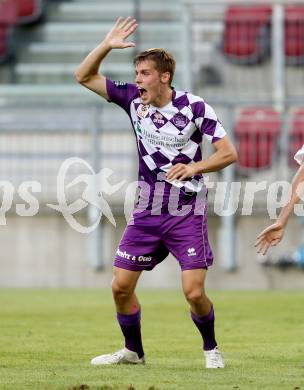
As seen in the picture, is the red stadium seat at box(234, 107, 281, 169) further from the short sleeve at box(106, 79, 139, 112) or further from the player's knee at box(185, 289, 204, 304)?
the player's knee at box(185, 289, 204, 304)

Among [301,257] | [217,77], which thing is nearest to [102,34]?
[217,77]

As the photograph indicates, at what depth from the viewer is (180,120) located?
825cm

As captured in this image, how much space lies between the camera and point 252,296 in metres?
15.2

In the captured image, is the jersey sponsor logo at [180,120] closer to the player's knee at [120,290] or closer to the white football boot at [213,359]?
the player's knee at [120,290]

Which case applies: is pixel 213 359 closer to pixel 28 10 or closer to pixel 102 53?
pixel 102 53

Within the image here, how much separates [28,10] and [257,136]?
A: 612cm

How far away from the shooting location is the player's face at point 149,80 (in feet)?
26.8

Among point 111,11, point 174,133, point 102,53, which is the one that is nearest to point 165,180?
point 174,133

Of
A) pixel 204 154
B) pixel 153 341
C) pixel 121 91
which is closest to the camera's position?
pixel 121 91

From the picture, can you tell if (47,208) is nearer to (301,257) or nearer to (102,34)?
(301,257)

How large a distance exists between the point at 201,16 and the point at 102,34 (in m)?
3.59

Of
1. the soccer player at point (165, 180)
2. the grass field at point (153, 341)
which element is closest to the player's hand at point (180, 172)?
the soccer player at point (165, 180)

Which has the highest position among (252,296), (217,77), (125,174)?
(217,77)

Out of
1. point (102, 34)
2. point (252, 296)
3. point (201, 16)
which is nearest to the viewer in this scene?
point (252, 296)
